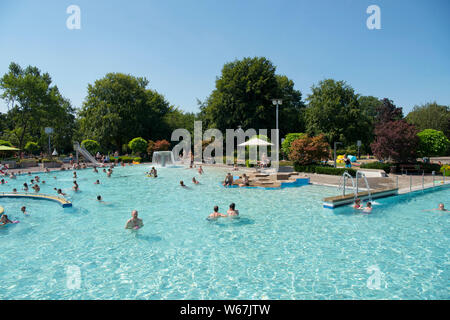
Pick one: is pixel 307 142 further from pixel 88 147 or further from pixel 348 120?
pixel 88 147

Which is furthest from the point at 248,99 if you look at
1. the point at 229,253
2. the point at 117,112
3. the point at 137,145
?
the point at 229,253

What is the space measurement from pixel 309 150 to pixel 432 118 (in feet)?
146

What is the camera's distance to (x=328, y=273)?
22.3 feet

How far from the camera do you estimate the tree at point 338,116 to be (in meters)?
42.8

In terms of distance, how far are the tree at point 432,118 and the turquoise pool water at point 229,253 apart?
49.0m

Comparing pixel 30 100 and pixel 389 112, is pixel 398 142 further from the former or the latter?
pixel 30 100

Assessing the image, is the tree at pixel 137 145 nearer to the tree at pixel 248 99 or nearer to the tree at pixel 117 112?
the tree at pixel 117 112

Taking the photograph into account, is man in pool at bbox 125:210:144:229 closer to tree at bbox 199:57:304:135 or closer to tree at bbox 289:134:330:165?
tree at bbox 289:134:330:165

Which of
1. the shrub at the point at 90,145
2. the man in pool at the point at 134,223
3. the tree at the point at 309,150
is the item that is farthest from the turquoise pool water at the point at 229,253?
the shrub at the point at 90,145

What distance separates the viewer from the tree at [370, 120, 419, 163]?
22719mm

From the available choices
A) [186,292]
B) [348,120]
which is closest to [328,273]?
[186,292]
